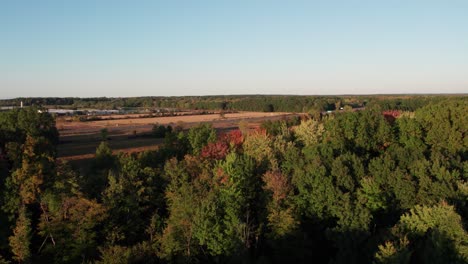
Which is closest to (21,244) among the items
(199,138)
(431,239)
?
(431,239)

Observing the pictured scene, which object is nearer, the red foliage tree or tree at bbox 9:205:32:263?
tree at bbox 9:205:32:263

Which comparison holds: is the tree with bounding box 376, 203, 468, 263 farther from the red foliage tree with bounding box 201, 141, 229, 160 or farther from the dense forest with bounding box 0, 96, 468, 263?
the red foliage tree with bounding box 201, 141, 229, 160

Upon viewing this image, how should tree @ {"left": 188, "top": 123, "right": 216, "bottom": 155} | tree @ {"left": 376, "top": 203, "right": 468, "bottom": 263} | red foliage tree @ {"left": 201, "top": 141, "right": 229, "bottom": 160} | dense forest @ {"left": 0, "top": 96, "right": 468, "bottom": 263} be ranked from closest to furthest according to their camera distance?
1. tree @ {"left": 376, "top": 203, "right": 468, "bottom": 263}
2. dense forest @ {"left": 0, "top": 96, "right": 468, "bottom": 263}
3. red foliage tree @ {"left": 201, "top": 141, "right": 229, "bottom": 160}
4. tree @ {"left": 188, "top": 123, "right": 216, "bottom": 155}

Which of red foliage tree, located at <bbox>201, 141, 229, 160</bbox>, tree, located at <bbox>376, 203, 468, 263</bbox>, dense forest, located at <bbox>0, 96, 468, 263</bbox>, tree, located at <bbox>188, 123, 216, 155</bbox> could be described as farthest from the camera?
tree, located at <bbox>188, 123, 216, 155</bbox>

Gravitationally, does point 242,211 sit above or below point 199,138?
below

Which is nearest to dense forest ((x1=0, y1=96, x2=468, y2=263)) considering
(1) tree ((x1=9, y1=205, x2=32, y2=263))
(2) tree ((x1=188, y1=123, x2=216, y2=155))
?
(1) tree ((x1=9, y1=205, x2=32, y2=263))

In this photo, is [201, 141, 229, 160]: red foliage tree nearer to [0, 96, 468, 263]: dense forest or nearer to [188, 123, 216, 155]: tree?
[0, 96, 468, 263]: dense forest

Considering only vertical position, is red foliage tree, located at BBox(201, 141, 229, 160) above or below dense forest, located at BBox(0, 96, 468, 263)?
above

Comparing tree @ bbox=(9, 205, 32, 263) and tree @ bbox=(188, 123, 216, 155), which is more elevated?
tree @ bbox=(188, 123, 216, 155)

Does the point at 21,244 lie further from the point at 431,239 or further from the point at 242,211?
the point at 431,239

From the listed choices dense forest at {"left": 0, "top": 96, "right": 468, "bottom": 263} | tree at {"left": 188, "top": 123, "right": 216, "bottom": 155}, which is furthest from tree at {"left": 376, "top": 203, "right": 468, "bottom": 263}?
tree at {"left": 188, "top": 123, "right": 216, "bottom": 155}
